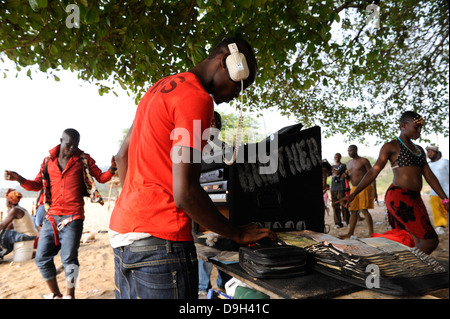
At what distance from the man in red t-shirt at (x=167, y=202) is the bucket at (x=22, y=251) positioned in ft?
21.2

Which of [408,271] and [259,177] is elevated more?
[259,177]

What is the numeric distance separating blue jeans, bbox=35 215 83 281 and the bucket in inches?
127

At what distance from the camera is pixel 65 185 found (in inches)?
154

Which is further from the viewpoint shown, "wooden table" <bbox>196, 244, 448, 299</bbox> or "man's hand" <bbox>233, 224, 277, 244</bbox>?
"man's hand" <bbox>233, 224, 277, 244</bbox>

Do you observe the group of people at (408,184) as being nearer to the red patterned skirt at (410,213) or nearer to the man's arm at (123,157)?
the red patterned skirt at (410,213)

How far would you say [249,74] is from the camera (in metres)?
1.41

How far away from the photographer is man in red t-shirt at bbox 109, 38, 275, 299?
111cm

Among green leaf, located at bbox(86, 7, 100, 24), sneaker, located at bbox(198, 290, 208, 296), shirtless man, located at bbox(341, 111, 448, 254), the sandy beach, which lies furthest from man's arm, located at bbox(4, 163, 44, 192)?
shirtless man, located at bbox(341, 111, 448, 254)

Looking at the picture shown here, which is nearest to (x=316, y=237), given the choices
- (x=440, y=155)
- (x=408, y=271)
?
(x=408, y=271)

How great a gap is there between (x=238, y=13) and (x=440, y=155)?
745cm

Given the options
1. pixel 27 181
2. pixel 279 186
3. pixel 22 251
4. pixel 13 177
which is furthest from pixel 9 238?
pixel 279 186

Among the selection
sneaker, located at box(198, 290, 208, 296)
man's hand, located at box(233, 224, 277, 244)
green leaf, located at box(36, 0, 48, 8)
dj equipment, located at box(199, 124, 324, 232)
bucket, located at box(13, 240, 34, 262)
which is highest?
green leaf, located at box(36, 0, 48, 8)

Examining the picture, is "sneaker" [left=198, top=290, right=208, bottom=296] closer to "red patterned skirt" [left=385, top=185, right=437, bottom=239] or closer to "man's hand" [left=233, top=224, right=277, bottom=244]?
"man's hand" [left=233, top=224, right=277, bottom=244]
